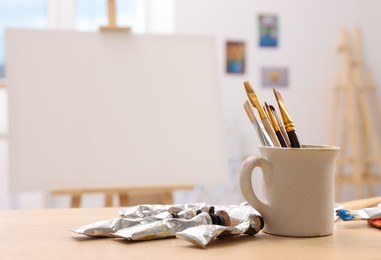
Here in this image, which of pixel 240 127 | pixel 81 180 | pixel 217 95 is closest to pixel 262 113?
pixel 81 180

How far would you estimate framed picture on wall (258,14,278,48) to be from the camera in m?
3.53

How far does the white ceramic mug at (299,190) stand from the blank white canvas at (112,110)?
1116mm

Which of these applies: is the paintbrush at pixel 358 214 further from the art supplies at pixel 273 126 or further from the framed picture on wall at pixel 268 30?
the framed picture on wall at pixel 268 30

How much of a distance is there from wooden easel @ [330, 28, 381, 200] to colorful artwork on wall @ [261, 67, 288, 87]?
0.98ft

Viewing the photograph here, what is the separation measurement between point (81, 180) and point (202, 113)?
0.44 meters

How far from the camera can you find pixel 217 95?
1998mm

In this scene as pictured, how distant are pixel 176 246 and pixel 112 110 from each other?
4.25ft

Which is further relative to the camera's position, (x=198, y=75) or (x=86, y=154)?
(x=198, y=75)

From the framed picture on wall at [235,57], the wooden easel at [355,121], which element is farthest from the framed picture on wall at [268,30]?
the wooden easel at [355,121]

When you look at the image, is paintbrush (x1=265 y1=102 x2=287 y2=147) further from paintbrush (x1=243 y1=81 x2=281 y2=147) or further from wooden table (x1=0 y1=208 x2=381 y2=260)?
wooden table (x1=0 y1=208 x2=381 y2=260)

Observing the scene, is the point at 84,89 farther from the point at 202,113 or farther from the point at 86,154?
the point at 202,113

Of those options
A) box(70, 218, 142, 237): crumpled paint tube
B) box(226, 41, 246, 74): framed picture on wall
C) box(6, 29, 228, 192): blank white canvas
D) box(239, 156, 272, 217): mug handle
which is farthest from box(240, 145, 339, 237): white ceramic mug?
box(226, 41, 246, 74): framed picture on wall

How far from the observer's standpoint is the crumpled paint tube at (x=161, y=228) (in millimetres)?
671

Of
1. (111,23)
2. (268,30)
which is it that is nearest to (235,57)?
(268,30)
